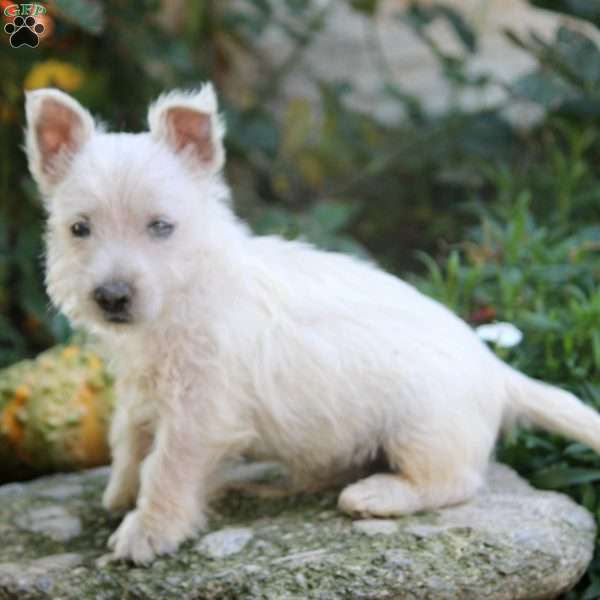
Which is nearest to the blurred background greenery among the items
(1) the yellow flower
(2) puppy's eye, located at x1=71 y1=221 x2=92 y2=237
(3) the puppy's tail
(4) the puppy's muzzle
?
(1) the yellow flower

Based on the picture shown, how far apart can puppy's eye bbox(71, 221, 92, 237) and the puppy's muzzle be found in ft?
0.71

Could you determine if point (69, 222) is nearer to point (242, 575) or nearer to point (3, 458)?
point (242, 575)

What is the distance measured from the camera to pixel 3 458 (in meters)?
4.75

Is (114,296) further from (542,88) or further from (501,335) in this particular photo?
(542,88)

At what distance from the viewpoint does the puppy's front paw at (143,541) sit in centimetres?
347

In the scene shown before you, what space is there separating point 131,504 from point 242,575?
760mm

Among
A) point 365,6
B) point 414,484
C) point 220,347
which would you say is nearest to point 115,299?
point 220,347

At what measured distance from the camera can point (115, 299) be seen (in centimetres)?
323

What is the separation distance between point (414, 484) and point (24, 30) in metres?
3.20

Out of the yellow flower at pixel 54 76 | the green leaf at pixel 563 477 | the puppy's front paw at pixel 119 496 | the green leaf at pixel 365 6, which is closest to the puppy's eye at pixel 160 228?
the puppy's front paw at pixel 119 496

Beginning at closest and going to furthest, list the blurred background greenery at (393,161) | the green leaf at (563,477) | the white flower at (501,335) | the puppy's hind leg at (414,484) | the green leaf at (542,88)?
the puppy's hind leg at (414,484), the green leaf at (563,477), the white flower at (501,335), the blurred background greenery at (393,161), the green leaf at (542,88)

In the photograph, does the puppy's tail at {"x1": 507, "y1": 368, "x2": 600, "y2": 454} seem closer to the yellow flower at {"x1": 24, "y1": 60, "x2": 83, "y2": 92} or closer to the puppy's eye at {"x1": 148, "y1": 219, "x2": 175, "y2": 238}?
the puppy's eye at {"x1": 148, "y1": 219, "x2": 175, "y2": 238}

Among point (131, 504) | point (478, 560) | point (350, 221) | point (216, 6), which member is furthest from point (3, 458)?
point (216, 6)

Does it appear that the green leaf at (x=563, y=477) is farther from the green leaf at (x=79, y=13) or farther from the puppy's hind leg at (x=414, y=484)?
the green leaf at (x=79, y=13)
